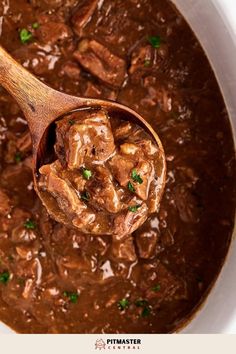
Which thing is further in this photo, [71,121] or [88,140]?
[71,121]

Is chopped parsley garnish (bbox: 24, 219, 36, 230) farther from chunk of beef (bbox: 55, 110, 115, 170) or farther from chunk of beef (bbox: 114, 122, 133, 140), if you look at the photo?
chunk of beef (bbox: 114, 122, 133, 140)

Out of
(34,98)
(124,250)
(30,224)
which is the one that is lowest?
(124,250)

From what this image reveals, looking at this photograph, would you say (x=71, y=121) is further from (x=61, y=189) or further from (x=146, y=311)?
(x=146, y=311)

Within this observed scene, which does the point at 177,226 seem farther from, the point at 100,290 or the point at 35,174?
the point at 35,174

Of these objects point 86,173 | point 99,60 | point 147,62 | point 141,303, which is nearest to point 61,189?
point 86,173

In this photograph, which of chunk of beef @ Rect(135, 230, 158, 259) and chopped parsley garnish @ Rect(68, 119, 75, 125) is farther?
chunk of beef @ Rect(135, 230, 158, 259)
